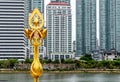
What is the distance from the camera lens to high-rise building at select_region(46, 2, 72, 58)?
135 m

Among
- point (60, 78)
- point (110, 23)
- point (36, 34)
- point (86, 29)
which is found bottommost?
point (60, 78)

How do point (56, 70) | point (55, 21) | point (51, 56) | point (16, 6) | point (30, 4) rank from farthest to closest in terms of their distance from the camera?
point (30, 4), point (55, 21), point (51, 56), point (16, 6), point (56, 70)

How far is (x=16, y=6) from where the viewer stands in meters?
104

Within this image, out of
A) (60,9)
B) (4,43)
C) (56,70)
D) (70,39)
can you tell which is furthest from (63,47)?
(56,70)

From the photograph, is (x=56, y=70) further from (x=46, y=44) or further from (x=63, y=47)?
(x=46, y=44)

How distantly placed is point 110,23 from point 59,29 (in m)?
18.5

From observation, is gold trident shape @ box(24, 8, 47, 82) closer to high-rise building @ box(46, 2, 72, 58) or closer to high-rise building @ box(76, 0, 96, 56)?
high-rise building @ box(46, 2, 72, 58)

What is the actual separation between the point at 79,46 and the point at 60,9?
15888 mm

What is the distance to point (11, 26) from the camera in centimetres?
10319

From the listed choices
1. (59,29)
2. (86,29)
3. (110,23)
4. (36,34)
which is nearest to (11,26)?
(59,29)

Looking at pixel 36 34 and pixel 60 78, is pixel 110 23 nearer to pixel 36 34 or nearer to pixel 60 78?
pixel 60 78

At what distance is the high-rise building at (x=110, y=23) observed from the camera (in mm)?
135375

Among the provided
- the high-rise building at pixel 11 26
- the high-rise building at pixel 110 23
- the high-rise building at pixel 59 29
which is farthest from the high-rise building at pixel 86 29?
the high-rise building at pixel 11 26

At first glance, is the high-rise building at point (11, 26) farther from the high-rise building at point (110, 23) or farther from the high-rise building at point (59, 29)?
the high-rise building at point (110, 23)
